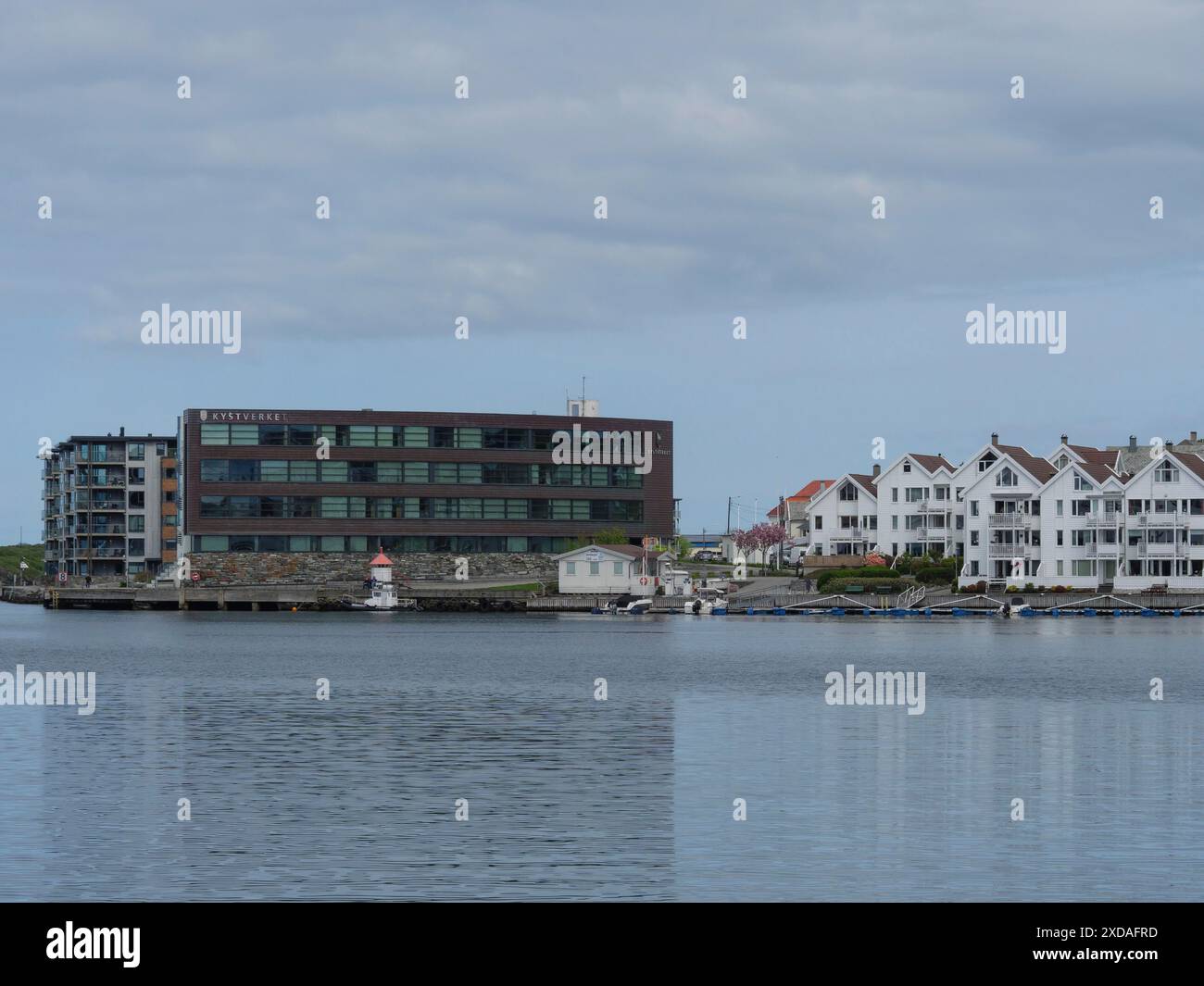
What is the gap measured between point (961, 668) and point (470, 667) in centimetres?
2582

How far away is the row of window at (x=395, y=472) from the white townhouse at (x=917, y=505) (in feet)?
112

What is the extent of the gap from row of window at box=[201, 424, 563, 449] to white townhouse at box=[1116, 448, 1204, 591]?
2684 inches

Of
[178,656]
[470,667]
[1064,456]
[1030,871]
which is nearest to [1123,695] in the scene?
[470,667]

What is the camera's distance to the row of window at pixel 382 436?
18862 centimetres

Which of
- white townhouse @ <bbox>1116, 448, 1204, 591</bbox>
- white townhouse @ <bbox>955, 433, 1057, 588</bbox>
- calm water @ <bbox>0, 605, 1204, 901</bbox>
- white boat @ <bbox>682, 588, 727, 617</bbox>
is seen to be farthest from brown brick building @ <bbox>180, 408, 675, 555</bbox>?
calm water @ <bbox>0, 605, 1204, 901</bbox>

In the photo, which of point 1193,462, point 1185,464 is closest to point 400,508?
point 1185,464

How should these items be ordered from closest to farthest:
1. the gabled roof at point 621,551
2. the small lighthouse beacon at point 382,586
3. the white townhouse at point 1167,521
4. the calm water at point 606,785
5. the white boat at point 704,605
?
the calm water at point 606,785 < the white townhouse at point 1167,521 < the white boat at point 704,605 < the gabled roof at point 621,551 < the small lighthouse beacon at point 382,586

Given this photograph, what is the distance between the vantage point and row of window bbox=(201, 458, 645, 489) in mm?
188625

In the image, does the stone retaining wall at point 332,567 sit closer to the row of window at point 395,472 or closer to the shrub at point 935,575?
the row of window at point 395,472

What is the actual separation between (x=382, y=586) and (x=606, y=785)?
14618 centimetres

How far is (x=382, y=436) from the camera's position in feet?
627

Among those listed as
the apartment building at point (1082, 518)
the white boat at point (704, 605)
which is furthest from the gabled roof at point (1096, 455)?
the white boat at point (704, 605)

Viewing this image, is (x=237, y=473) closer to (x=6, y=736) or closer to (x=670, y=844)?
(x=6, y=736)

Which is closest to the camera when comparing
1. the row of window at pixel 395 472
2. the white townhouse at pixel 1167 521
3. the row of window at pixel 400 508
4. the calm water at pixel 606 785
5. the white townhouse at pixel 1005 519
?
the calm water at pixel 606 785
